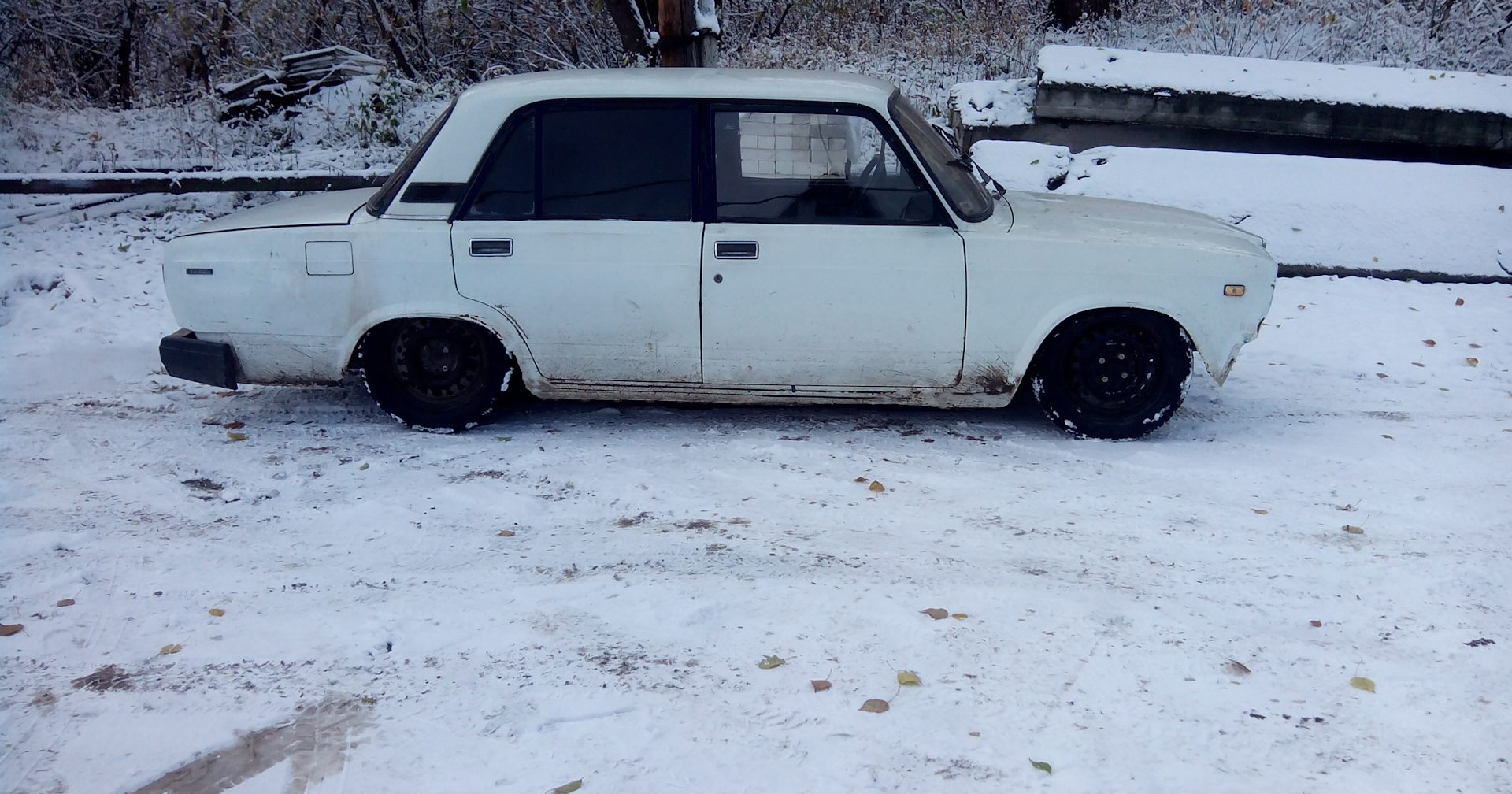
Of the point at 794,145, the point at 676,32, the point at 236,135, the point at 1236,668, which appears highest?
the point at 676,32

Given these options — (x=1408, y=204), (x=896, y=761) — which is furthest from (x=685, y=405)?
(x=1408, y=204)

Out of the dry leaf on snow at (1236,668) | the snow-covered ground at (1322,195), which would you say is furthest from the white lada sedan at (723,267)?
the snow-covered ground at (1322,195)

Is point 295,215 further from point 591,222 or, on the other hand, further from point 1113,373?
point 1113,373

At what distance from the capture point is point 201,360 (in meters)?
5.01

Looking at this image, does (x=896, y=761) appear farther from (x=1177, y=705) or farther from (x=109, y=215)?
(x=109, y=215)

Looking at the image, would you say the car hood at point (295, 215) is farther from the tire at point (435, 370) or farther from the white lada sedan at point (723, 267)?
the tire at point (435, 370)

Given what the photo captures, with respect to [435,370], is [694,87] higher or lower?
higher

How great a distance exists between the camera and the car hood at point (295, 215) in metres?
5.00

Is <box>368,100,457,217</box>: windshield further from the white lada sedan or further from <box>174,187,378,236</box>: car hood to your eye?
<box>174,187,378,236</box>: car hood

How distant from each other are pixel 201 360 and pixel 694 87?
2.58 meters

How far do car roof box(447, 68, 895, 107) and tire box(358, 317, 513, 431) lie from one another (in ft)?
3.55

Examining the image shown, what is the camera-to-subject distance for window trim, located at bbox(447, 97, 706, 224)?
486 centimetres

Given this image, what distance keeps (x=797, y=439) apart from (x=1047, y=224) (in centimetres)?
151

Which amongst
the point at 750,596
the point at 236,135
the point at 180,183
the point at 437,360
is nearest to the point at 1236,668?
the point at 750,596
